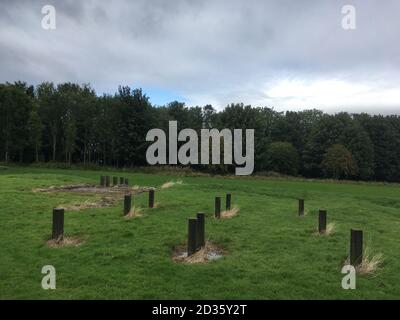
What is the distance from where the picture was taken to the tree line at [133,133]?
79875 millimetres

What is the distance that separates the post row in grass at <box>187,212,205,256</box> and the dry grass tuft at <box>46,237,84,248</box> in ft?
9.98

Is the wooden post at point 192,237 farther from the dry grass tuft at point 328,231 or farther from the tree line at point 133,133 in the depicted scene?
the tree line at point 133,133

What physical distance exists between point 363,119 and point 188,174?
62.2m

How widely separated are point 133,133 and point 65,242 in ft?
235

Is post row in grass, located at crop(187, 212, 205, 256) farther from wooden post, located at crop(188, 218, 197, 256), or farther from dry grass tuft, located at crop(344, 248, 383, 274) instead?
dry grass tuft, located at crop(344, 248, 383, 274)

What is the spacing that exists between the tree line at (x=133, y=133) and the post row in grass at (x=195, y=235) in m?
61.0

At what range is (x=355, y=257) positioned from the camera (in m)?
10.7

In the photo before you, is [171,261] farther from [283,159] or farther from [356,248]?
[283,159]

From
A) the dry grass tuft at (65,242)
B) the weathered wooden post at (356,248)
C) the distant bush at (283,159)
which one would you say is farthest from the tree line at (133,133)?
the weathered wooden post at (356,248)

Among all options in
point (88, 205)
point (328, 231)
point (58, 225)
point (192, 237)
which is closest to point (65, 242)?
point (58, 225)

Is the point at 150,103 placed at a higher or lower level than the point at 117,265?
higher

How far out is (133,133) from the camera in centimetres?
8306
